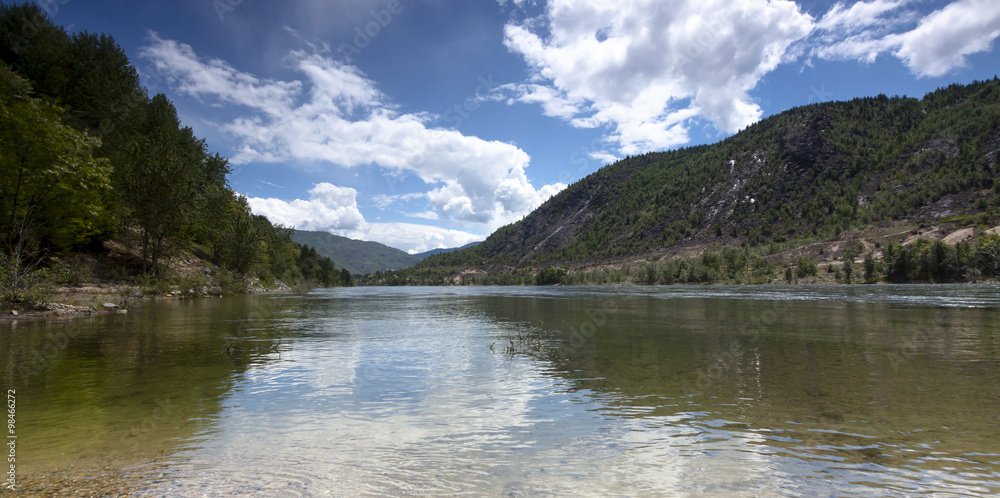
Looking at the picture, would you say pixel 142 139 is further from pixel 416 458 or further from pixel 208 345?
pixel 416 458

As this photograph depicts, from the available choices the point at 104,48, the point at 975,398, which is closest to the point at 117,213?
the point at 104,48

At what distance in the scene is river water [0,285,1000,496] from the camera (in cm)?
571

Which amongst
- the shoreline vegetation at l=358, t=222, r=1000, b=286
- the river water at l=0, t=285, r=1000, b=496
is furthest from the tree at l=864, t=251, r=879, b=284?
the river water at l=0, t=285, r=1000, b=496

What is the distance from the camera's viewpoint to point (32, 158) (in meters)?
29.8

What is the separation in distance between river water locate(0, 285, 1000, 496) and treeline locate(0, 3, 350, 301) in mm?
18859

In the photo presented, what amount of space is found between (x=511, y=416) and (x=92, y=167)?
128 feet

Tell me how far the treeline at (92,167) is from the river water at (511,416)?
1886cm

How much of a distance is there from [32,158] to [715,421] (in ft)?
139

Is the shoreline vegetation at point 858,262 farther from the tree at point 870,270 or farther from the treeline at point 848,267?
the tree at point 870,270

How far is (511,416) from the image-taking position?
28.3 feet

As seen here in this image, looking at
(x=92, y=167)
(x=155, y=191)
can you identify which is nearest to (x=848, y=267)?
(x=155, y=191)

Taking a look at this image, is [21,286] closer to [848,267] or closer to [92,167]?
[92,167]

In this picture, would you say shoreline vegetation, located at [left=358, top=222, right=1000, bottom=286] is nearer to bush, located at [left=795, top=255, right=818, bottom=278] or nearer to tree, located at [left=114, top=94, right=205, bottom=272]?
bush, located at [left=795, top=255, right=818, bottom=278]

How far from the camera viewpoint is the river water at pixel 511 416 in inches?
225
